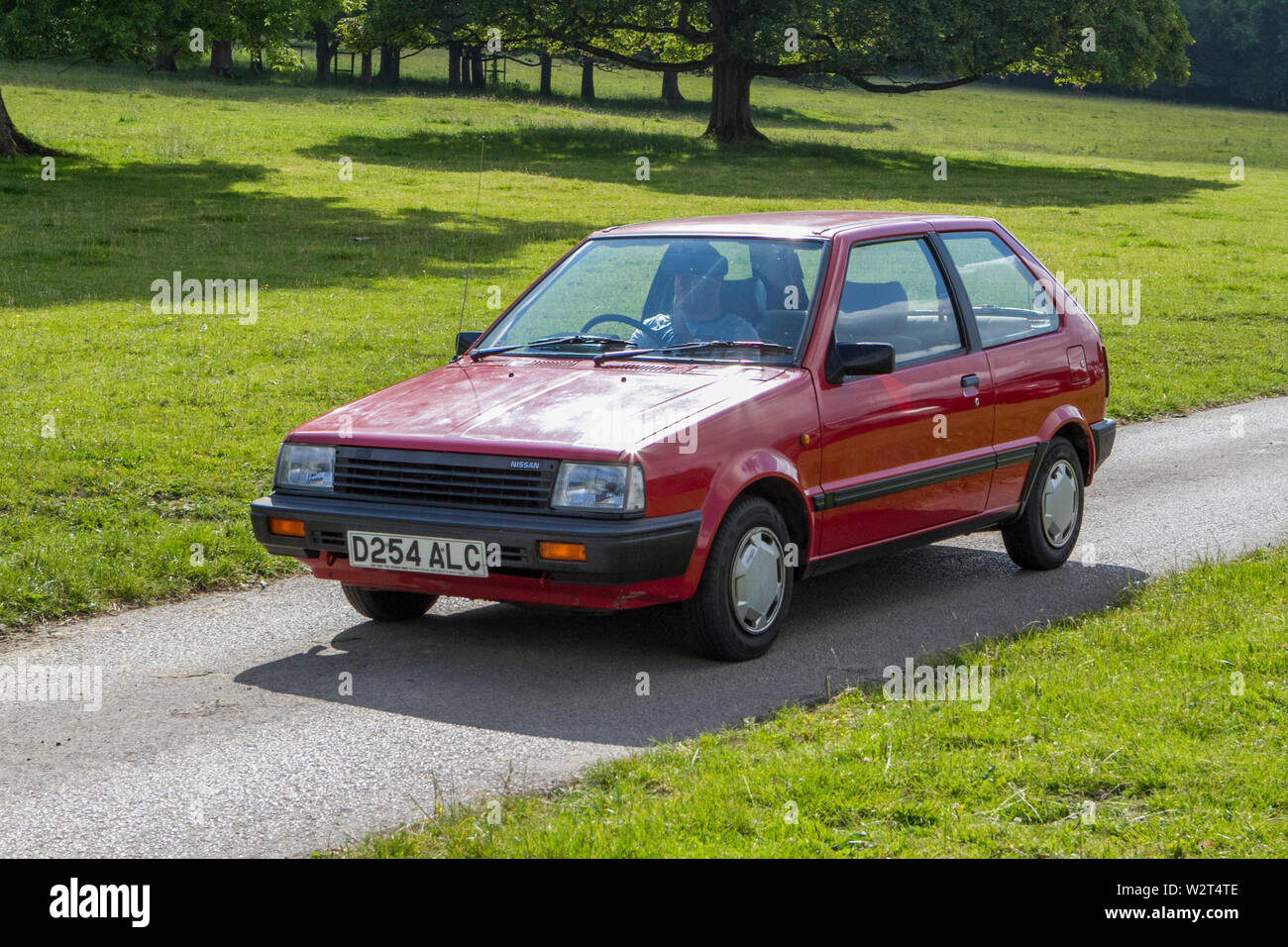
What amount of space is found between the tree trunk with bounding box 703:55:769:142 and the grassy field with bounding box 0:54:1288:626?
136 centimetres

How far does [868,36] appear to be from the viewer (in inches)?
1652

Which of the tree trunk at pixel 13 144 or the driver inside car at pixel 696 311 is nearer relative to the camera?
the driver inside car at pixel 696 311

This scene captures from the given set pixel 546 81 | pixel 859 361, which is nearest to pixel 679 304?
pixel 859 361

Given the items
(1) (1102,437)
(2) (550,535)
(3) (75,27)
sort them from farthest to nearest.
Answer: (3) (75,27)
(1) (1102,437)
(2) (550,535)

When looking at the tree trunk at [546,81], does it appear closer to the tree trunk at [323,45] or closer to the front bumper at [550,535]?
the tree trunk at [323,45]

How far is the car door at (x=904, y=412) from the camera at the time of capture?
21.9 feet

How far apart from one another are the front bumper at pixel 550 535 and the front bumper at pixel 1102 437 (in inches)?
129

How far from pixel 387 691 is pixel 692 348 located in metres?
2.07

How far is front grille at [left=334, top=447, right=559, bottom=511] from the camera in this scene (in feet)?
19.2

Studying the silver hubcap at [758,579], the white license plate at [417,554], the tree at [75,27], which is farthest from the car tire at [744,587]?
the tree at [75,27]

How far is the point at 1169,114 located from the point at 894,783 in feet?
274

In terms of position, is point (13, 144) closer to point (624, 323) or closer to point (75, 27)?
point (75, 27)

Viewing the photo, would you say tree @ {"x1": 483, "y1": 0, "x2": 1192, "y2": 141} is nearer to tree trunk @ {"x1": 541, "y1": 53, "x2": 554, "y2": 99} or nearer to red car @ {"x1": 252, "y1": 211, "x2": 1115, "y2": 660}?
tree trunk @ {"x1": 541, "y1": 53, "x2": 554, "y2": 99}

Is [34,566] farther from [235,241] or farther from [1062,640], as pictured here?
[235,241]
